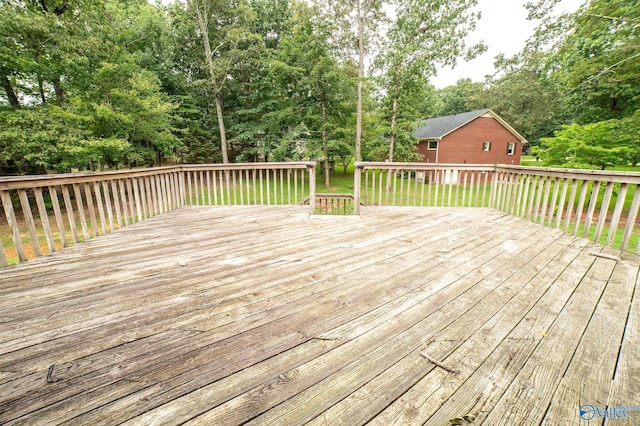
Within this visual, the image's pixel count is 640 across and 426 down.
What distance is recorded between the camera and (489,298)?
1.82 m

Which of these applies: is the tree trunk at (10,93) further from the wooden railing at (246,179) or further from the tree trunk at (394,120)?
the tree trunk at (394,120)

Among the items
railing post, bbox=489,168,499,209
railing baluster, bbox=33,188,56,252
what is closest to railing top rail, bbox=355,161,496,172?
railing post, bbox=489,168,499,209

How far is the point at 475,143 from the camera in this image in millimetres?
17016

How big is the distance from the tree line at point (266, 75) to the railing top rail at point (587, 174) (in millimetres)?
5817

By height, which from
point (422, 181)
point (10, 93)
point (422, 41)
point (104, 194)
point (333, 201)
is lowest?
point (333, 201)

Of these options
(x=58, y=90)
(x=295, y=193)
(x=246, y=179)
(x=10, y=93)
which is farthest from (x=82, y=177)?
(x=10, y=93)

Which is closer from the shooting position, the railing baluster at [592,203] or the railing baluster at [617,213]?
the railing baluster at [617,213]

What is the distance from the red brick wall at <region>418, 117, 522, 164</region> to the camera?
16688 millimetres

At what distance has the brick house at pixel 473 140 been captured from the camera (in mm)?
16625

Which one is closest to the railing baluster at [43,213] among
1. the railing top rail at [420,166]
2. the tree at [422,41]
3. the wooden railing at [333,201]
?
the wooden railing at [333,201]

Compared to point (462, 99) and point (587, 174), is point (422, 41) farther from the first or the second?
point (462, 99)

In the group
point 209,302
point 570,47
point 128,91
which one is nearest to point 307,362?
point 209,302

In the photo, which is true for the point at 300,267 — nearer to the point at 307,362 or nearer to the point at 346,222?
the point at 307,362

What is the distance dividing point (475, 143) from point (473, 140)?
0.26m
